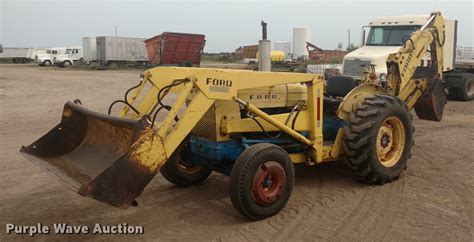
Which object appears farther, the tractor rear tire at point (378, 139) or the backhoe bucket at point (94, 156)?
the tractor rear tire at point (378, 139)

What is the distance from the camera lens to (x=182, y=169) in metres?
6.23

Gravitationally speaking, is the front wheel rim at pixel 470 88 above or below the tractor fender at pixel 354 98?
below

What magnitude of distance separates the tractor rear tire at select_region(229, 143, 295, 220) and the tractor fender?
1482mm

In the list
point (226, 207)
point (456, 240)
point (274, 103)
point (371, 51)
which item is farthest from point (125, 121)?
point (371, 51)

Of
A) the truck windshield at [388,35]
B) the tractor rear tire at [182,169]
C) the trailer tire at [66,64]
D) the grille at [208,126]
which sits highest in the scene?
the truck windshield at [388,35]

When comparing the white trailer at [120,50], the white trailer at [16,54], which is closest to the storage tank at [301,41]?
the white trailer at [120,50]

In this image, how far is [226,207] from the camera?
5.52 meters

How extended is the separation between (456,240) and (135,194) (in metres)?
3.04

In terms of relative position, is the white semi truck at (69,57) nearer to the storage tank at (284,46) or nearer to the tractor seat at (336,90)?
the storage tank at (284,46)

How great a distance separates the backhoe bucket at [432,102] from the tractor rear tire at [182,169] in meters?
3.98

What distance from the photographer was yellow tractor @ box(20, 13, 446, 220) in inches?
177

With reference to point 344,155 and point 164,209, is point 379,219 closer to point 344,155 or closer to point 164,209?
point 344,155

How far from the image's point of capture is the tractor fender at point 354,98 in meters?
6.31

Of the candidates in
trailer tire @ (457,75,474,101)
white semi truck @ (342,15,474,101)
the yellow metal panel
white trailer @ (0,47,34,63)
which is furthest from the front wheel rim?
white trailer @ (0,47,34,63)
